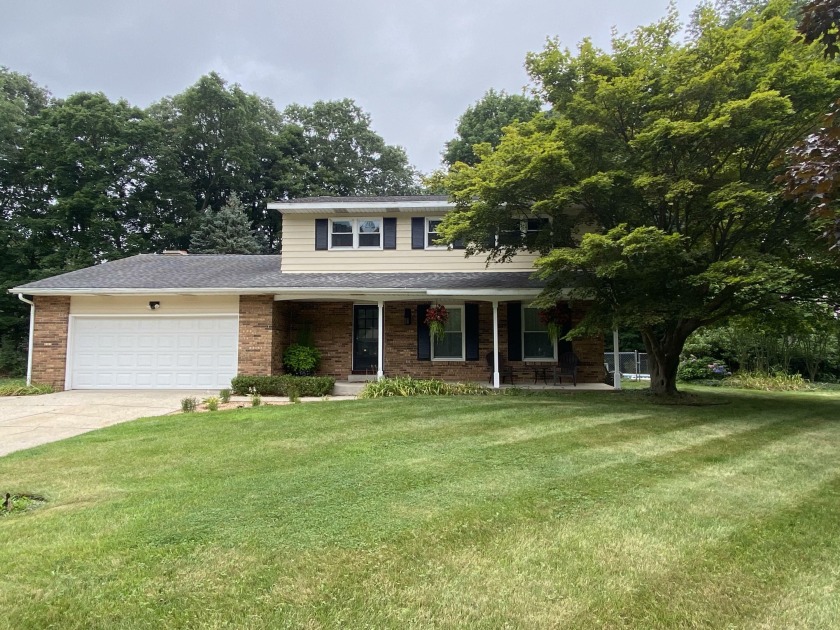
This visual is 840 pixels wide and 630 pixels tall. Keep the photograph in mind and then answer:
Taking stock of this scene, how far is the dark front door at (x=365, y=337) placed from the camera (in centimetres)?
1353

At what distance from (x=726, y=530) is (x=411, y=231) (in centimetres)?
1129

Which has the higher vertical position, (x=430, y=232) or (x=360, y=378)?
(x=430, y=232)

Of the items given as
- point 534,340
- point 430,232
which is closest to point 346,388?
point 430,232

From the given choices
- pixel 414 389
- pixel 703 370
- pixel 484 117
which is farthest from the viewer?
pixel 484 117

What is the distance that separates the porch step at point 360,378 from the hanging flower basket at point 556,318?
15.7ft

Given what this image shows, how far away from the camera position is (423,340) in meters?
13.3

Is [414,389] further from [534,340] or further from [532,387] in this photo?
[534,340]

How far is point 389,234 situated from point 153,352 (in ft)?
23.2

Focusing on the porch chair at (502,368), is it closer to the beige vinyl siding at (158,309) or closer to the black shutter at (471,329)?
the black shutter at (471,329)

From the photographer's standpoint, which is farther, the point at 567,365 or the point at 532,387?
the point at 567,365

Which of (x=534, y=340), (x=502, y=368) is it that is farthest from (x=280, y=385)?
(x=534, y=340)

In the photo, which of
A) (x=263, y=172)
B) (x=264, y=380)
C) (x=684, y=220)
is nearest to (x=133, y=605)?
(x=264, y=380)

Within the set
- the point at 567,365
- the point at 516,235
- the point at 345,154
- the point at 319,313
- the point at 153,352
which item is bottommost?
the point at 567,365

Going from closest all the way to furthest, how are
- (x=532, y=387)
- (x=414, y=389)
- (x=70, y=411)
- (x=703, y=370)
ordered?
(x=70, y=411)
(x=414, y=389)
(x=532, y=387)
(x=703, y=370)
